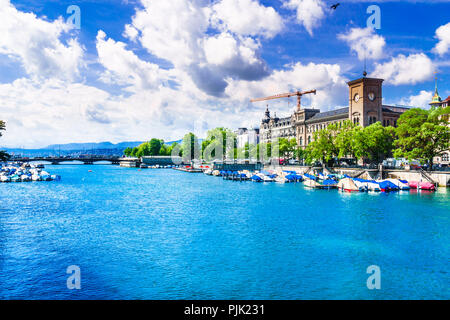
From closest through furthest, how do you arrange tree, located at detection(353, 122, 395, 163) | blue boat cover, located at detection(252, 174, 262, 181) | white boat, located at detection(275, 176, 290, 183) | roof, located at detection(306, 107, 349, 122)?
1. tree, located at detection(353, 122, 395, 163)
2. white boat, located at detection(275, 176, 290, 183)
3. blue boat cover, located at detection(252, 174, 262, 181)
4. roof, located at detection(306, 107, 349, 122)

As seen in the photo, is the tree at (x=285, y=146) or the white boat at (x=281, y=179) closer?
the white boat at (x=281, y=179)

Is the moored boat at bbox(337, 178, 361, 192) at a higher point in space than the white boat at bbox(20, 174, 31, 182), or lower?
lower

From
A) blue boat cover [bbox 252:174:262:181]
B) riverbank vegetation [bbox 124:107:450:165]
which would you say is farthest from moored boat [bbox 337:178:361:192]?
blue boat cover [bbox 252:174:262:181]

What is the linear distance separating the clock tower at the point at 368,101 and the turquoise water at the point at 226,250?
6731 cm

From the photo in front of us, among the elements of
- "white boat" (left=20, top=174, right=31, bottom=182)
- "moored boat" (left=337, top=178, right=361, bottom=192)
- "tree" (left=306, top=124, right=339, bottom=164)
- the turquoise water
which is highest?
"tree" (left=306, top=124, right=339, bottom=164)

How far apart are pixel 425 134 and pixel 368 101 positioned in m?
43.7

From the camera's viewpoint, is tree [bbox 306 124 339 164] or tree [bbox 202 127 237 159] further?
tree [bbox 202 127 237 159]

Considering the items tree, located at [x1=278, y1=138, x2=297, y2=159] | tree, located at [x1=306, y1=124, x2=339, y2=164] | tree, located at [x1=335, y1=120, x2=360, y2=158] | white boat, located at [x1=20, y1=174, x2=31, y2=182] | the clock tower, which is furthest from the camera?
tree, located at [x1=278, y1=138, x2=297, y2=159]

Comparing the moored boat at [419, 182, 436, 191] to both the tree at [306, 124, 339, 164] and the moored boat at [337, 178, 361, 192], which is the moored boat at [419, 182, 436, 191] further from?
the tree at [306, 124, 339, 164]

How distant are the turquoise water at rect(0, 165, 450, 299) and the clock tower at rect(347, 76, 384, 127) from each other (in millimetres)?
67305

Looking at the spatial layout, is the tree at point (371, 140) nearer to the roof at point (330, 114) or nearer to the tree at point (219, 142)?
the roof at point (330, 114)

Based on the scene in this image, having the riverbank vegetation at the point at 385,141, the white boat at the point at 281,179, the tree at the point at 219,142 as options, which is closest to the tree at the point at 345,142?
the riverbank vegetation at the point at 385,141

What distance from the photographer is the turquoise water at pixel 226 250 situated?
878 inches

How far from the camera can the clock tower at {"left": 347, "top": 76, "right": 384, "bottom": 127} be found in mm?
117562
